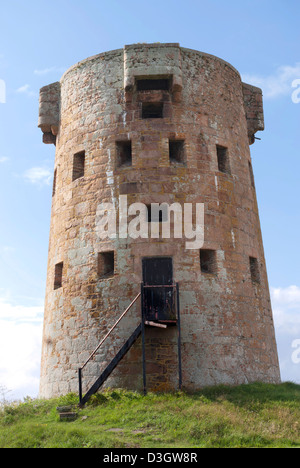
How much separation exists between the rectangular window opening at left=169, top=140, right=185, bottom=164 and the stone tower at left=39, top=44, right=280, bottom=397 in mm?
44

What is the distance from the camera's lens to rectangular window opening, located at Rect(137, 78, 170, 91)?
1759cm

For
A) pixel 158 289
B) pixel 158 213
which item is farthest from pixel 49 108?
pixel 158 289

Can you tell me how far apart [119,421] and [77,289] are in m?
4.93

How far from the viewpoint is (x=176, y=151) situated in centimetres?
1705

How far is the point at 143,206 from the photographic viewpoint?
15.8m

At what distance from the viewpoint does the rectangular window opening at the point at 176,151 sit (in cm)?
1675

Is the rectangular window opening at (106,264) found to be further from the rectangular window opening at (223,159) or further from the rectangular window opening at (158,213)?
the rectangular window opening at (223,159)

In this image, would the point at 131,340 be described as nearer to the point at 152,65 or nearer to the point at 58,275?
the point at 58,275

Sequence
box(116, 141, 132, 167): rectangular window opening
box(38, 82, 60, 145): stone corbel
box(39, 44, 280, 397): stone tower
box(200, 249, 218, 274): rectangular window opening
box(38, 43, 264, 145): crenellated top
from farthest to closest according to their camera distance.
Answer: box(38, 82, 60, 145): stone corbel
box(38, 43, 264, 145): crenellated top
box(116, 141, 132, 167): rectangular window opening
box(200, 249, 218, 274): rectangular window opening
box(39, 44, 280, 397): stone tower

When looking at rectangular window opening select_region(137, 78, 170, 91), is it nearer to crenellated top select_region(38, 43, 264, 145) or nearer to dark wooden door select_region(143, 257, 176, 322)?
crenellated top select_region(38, 43, 264, 145)

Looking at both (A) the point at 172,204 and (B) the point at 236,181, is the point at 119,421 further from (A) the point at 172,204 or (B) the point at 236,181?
(B) the point at 236,181

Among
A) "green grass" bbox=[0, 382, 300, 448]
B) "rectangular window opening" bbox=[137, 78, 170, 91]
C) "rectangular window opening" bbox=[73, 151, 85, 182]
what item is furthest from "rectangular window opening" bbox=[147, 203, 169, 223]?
"green grass" bbox=[0, 382, 300, 448]

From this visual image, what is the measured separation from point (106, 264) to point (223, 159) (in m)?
5.11
